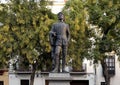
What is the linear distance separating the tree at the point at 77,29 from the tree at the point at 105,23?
607mm

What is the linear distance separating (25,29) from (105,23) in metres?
5.36

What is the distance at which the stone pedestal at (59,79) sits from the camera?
717 inches

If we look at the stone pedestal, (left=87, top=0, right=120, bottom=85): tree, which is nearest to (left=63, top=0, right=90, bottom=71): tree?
(left=87, top=0, right=120, bottom=85): tree

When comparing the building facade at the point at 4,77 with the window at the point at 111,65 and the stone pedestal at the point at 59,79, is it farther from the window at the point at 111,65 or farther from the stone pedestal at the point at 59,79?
the stone pedestal at the point at 59,79

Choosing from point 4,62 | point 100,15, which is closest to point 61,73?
point 100,15

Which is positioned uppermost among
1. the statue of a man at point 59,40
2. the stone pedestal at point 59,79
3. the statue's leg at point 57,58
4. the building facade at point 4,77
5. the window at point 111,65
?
the window at point 111,65

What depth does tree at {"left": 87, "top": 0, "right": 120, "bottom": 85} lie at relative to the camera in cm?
2995

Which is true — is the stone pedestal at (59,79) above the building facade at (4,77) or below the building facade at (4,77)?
below

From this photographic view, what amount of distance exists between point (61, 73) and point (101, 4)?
13.2 meters

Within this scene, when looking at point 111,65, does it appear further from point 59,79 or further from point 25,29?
point 59,79

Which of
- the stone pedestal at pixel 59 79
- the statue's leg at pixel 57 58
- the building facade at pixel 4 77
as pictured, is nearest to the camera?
the stone pedestal at pixel 59 79

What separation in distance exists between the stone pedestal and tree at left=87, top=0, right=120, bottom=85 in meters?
11.8

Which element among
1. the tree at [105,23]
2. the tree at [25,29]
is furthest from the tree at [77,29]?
the tree at [25,29]

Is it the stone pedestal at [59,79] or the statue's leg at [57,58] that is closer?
the stone pedestal at [59,79]
